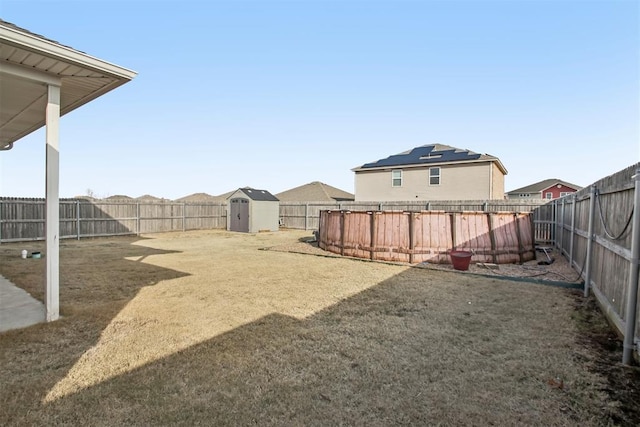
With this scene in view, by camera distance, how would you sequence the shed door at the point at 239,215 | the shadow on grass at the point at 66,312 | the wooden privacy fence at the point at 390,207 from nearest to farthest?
1. the shadow on grass at the point at 66,312
2. the wooden privacy fence at the point at 390,207
3. the shed door at the point at 239,215

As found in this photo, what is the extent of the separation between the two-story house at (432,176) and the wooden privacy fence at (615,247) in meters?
12.3

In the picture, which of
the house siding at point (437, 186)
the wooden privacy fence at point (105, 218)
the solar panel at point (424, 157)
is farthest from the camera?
the solar panel at point (424, 157)

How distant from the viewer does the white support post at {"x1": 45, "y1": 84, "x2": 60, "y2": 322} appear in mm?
3787

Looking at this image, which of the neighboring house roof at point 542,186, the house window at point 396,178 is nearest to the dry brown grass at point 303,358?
the house window at point 396,178

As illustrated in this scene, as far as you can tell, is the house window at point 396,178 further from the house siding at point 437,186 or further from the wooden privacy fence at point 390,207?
the wooden privacy fence at point 390,207

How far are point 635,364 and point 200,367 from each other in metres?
4.05

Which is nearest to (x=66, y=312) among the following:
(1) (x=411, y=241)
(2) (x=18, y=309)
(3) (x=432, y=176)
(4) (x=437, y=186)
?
(2) (x=18, y=309)

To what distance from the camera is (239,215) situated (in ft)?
64.9

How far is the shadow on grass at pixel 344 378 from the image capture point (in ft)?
6.96

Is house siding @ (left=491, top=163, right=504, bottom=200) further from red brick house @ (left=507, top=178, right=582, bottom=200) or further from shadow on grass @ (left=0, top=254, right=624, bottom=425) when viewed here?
red brick house @ (left=507, top=178, right=582, bottom=200)

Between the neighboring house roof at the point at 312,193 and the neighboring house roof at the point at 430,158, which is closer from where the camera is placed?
the neighboring house roof at the point at 430,158

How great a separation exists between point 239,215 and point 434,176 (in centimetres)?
1255

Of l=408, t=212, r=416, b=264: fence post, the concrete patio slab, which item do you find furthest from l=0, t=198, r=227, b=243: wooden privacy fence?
l=408, t=212, r=416, b=264: fence post

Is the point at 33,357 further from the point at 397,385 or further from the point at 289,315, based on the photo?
the point at 397,385
